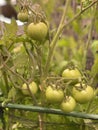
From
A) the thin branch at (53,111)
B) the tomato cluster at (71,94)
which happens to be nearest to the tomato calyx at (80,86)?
the tomato cluster at (71,94)

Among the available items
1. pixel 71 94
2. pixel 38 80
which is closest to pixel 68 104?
pixel 71 94

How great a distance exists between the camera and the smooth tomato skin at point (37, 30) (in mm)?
989

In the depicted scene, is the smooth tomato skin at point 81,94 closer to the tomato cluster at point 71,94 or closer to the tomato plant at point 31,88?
the tomato cluster at point 71,94

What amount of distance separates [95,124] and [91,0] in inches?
12.5

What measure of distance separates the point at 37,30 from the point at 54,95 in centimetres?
15

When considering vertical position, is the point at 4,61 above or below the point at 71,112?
above

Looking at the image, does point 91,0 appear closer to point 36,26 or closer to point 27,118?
point 36,26

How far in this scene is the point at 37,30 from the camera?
0.99 m

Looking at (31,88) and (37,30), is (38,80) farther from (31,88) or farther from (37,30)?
(37,30)

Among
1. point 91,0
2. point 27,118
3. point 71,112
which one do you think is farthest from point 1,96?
point 91,0

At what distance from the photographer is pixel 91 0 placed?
1127 mm

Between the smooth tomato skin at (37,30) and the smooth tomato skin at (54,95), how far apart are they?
0.39ft

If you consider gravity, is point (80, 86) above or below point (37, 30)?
below

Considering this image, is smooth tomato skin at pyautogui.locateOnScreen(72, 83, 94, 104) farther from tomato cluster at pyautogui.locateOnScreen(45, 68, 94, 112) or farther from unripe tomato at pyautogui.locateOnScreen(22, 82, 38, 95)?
unripe tomato at pyautogui.locateOnScreen(22, 82, 38, 95)
